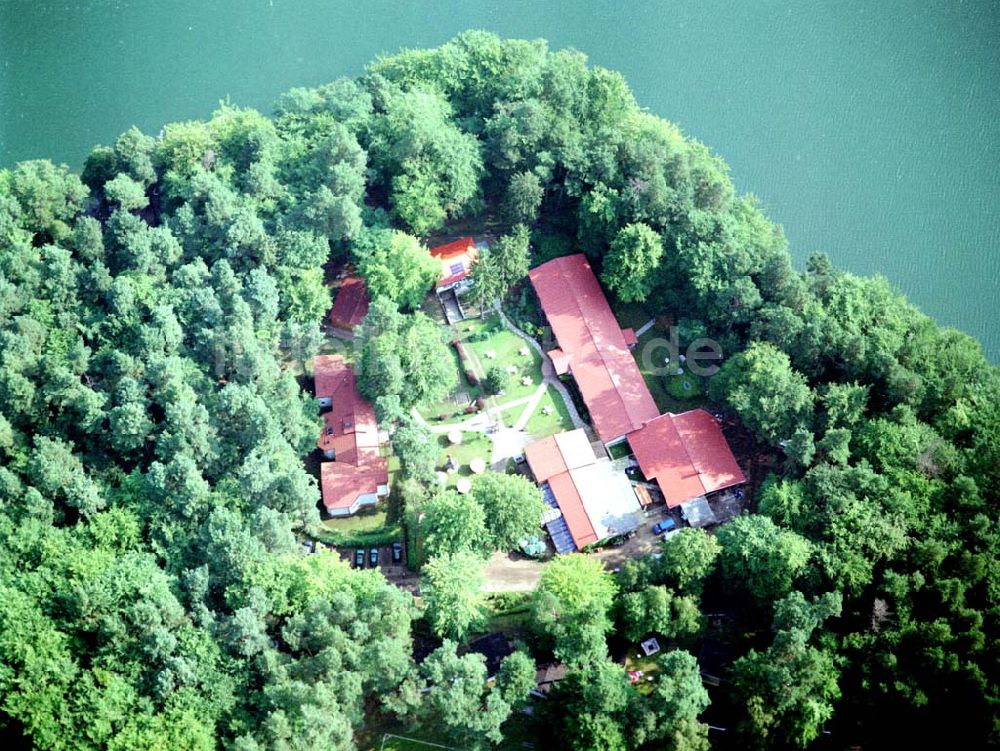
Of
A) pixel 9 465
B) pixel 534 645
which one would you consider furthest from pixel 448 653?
pixel 9 465

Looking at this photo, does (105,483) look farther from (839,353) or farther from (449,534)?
(839,353)

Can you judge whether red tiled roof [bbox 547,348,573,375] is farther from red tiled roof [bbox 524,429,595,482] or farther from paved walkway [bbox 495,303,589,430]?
red tiled roof [bbox 524,429,595,482]

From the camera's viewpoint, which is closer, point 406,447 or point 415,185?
point 406,447

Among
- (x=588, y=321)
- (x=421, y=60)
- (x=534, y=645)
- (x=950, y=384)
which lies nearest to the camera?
(x=534, y=645)

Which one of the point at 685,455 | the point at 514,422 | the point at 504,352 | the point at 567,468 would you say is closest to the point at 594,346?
the point at 504,352

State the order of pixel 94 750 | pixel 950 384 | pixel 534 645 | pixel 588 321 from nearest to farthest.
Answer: pixel 94 750 < pixel 534 645 < pixel 950 384 < pixel 588 321

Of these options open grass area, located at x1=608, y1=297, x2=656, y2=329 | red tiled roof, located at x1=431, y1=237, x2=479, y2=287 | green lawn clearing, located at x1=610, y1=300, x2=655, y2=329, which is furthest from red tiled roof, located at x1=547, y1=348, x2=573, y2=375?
red tiled roof, located at x1=431, y1=237, x2=479, y2=287
